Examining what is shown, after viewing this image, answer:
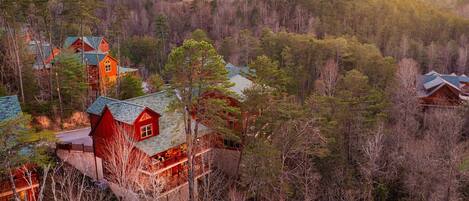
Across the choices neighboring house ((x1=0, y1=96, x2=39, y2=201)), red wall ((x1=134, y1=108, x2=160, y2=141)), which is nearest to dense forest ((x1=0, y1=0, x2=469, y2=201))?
red wall ((x1=134, y1=108, x2=160, y2=141))

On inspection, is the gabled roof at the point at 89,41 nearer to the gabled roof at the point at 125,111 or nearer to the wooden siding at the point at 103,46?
the wooden siding at the point at 103,46

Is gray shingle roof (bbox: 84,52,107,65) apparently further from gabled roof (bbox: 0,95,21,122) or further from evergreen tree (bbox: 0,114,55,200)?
evergreen tree (bbox: 0,114,55,200)

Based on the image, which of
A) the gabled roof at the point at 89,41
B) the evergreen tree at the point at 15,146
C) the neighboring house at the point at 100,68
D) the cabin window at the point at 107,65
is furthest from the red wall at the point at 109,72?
the evergreen tree at the point at 15,146

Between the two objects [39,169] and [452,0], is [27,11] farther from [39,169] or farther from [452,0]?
[452,0]

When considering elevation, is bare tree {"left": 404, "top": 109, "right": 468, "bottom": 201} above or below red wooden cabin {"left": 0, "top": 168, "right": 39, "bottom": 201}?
below

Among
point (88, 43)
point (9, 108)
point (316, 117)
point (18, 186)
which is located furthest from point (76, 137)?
point (88, 43)

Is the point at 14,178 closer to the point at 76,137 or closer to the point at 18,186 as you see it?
the point at 18,186

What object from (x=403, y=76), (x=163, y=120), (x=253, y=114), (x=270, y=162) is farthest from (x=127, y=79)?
(x=403, y=76)
